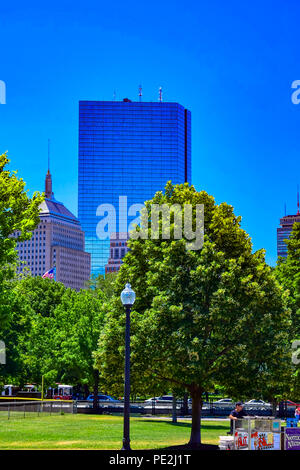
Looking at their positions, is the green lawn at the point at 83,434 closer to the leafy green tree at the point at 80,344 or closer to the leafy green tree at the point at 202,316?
the leafy green tree at the point at 202,316

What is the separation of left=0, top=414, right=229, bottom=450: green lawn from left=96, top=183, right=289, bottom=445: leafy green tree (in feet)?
9.87

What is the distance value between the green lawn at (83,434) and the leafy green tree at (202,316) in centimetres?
301

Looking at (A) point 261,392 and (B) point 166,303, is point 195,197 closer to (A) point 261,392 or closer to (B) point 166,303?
(B) point 166,303

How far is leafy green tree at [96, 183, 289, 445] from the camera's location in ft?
102

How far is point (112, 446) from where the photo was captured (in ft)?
103

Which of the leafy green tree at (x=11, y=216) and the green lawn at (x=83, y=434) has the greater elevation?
the leafy green tree at (x=11, y=216)

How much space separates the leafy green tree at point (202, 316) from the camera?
102 ft

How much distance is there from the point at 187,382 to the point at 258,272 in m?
6.05

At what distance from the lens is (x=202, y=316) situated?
30.8m

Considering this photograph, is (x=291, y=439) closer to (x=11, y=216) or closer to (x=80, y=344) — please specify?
(x=11, y=216)

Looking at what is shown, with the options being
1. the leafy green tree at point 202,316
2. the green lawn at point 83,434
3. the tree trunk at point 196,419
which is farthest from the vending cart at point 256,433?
the tree trunk at point 196,419

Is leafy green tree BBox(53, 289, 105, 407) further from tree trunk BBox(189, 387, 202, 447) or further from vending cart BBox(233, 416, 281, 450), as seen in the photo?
vending cart BBox(233, 416, 281, 450)
